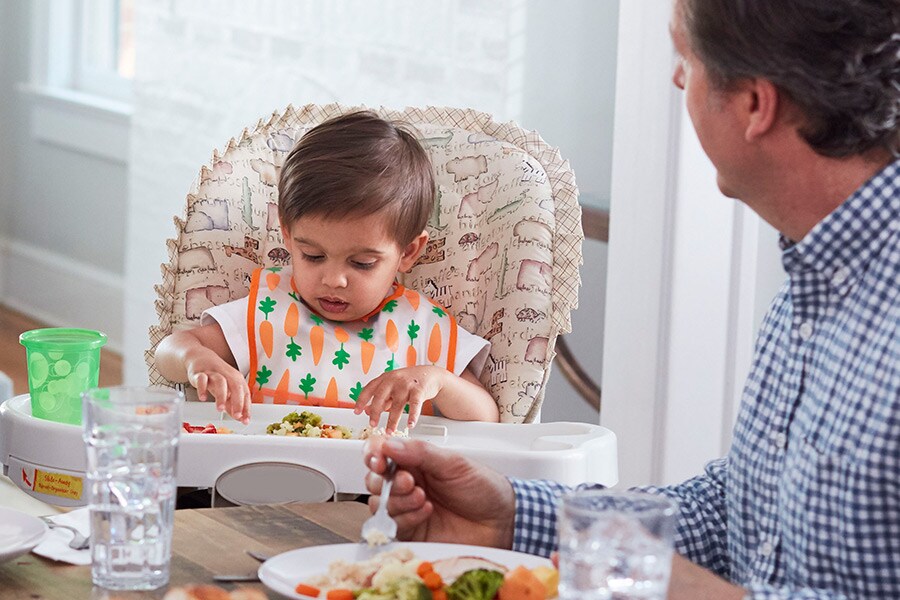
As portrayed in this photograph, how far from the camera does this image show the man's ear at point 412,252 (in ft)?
6.56

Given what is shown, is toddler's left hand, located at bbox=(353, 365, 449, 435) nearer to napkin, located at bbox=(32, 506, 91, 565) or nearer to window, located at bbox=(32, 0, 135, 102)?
napkin, located at bbox=(32, 506, 91, 565)

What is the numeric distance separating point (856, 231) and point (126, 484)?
2.05 feet

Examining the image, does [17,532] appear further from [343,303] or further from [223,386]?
[343,303]

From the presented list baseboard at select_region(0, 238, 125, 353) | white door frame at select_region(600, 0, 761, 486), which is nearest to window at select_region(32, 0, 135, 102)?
baseboard at select_region(0, 238, 125, 353)

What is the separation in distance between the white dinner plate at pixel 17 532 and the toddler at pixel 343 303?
715 mm

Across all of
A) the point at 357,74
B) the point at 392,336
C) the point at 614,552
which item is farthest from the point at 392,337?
the point at 357,74

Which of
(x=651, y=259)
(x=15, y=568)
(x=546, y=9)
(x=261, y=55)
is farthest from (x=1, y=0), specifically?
(x=15, y=568)

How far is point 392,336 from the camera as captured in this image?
6.61ft

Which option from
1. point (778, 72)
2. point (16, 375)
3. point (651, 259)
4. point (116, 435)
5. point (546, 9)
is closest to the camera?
point (116, 435)

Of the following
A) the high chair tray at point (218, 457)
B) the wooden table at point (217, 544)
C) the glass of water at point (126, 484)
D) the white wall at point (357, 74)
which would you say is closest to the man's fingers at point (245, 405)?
the high chair tray at point (218, 457)

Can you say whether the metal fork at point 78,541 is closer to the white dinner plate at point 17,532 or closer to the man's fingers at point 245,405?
the white dinner plate at point 17,532

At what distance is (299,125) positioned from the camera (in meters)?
2.10

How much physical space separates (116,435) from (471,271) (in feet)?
3.40

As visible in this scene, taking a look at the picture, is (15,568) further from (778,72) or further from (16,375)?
(16,375)
